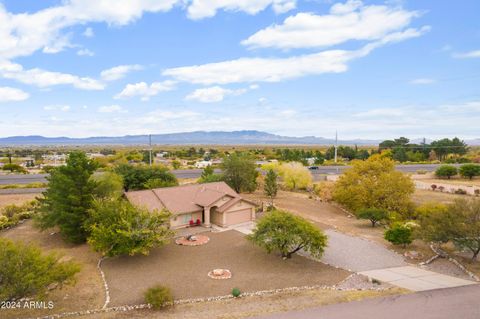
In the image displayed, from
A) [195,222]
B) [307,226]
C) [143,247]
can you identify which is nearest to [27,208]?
[195,222]

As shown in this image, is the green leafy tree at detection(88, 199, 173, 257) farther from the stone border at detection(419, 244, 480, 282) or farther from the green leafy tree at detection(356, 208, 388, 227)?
the green leafy tree at detection(356, 208, 388, 227)

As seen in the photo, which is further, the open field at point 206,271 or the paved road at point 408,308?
the open field at point 206,271

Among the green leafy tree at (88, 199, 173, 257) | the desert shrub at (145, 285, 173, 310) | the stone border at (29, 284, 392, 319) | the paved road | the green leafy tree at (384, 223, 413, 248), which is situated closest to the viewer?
the paved road

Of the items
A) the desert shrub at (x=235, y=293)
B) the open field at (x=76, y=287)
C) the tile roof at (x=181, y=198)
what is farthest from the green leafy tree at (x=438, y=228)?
the open field at (x=76, y=287)

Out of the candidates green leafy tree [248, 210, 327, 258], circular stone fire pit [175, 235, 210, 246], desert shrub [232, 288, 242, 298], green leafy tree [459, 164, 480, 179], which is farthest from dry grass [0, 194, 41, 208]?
green leafy tree [459, 164, 480, 179]

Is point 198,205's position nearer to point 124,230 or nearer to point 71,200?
point 124,230

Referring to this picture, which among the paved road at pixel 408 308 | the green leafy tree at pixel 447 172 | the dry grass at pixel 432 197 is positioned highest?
the green leafy tree at pixel 447 172

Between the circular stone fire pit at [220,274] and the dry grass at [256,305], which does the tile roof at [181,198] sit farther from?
the dry grass at [256,305]
